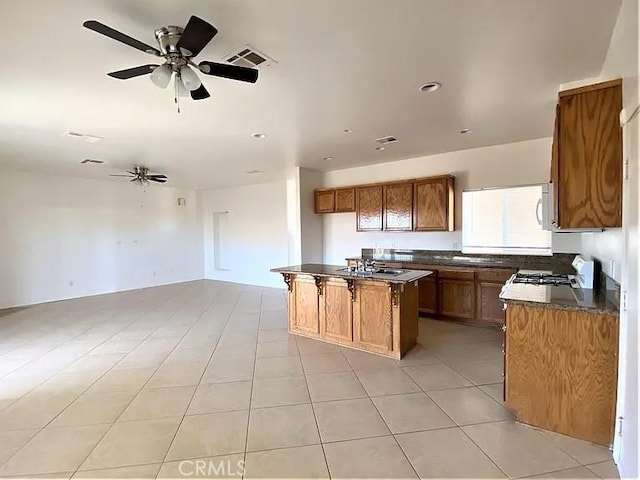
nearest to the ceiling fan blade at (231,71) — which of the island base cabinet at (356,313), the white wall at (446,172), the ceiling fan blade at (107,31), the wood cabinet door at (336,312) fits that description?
the ceiling fan blade at (107,31)

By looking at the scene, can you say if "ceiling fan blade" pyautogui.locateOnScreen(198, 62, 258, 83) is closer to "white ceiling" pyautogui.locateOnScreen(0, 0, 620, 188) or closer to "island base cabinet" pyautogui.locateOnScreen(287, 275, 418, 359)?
"white ceiling" pyautogui.locateOnScreen(0, 0, 620, 188)

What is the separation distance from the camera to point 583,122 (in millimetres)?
2184

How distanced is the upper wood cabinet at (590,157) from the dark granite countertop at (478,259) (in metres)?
2.64

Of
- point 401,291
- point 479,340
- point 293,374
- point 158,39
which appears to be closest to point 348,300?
point 401,291

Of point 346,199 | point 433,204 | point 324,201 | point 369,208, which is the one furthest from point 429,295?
point 324,201

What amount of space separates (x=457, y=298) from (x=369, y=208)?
82.6 inches

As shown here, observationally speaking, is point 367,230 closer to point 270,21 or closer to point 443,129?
point 443,129

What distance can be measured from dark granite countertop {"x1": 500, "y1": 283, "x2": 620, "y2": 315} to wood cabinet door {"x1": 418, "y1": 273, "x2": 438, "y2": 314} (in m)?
2.29

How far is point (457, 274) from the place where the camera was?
4.95m

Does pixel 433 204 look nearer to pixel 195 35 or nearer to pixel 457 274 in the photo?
pixel 457 274

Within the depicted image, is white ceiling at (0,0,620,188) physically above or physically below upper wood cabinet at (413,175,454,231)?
above

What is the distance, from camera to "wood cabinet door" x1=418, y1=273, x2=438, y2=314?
17.0 feet

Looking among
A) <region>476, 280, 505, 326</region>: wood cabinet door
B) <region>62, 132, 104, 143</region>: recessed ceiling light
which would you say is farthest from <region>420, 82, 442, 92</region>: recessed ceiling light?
<region>62, 132, 104, 143</region>: recessed ceiling light
